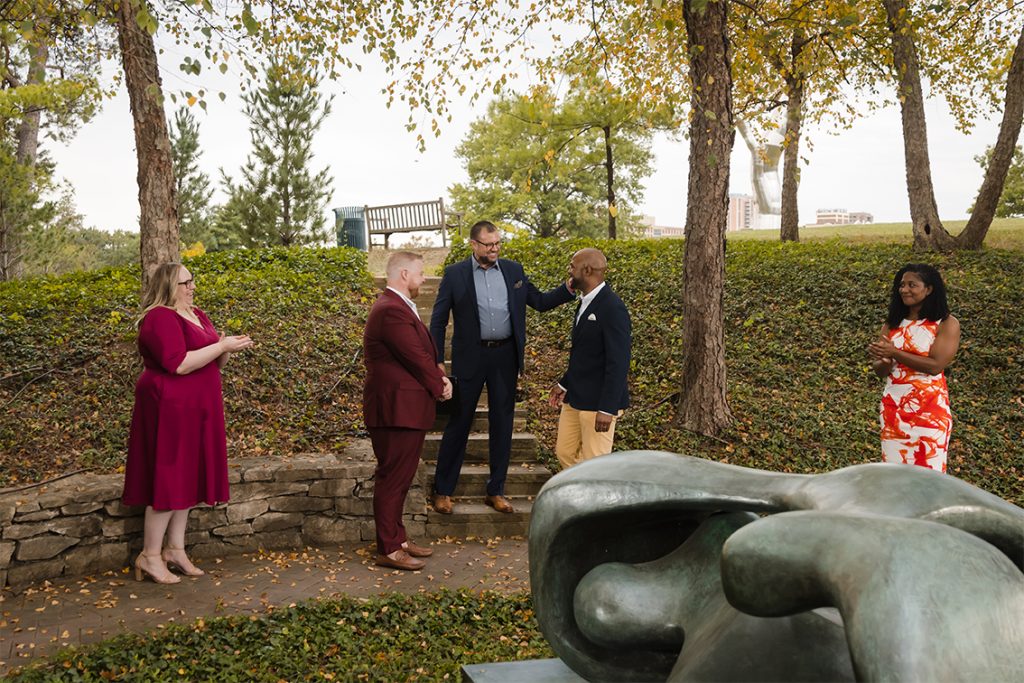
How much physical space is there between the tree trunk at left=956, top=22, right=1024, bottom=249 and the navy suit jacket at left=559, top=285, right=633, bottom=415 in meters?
9.14

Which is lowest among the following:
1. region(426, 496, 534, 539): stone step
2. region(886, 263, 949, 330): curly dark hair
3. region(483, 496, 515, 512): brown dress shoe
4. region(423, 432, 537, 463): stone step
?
region(426, 496, 534, 539): stone step

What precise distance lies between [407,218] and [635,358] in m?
10.6

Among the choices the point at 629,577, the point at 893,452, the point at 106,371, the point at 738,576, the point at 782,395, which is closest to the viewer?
the point at 738,576

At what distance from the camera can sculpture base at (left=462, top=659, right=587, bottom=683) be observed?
193 cm

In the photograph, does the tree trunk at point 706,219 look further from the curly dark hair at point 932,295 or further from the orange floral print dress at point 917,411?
the orange floral print dress at point 917,411

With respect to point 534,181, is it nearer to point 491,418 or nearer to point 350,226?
point 350,226

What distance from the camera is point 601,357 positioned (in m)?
5.60

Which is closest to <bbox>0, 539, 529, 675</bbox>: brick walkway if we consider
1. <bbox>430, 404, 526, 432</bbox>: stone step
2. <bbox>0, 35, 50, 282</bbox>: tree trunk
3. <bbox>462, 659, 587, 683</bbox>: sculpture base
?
<bbox>430, 404, 526, 432</bbox>: stone step

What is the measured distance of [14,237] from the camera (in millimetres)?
17047

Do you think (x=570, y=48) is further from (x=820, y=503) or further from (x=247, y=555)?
(x=820, y=503)

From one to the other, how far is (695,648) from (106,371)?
7.71 meters

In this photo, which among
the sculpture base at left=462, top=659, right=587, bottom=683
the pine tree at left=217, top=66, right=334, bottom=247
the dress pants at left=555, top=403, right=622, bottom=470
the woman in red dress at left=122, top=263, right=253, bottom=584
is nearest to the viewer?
the sculpture base at left=462, top=659, right=587, bottom=683

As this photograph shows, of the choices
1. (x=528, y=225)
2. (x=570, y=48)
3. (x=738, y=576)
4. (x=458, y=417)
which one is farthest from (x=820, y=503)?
(x=528, y=225)

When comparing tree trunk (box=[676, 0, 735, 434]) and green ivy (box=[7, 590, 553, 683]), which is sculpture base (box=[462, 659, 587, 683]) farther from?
tree trunk (box=[676, 0, 735, 434])
